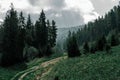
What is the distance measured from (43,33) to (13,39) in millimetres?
17408

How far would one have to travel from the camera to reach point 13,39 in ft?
243

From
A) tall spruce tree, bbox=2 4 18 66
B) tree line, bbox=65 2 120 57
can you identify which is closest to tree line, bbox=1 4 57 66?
tall spruce tree, bbox=2 4 18 66

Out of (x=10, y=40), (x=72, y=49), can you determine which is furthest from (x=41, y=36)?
(x=72, y=49)

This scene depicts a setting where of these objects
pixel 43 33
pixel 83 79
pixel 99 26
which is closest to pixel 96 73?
pixel 83 79

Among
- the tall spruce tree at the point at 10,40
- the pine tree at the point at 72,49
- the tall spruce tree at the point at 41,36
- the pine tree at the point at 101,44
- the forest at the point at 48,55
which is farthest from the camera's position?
the tall spruce tree at the point at 41,36

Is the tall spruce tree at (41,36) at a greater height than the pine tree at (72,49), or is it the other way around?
the tall spruce tree at (41,36)

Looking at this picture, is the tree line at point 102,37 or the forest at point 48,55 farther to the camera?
the tree line at point 102,37

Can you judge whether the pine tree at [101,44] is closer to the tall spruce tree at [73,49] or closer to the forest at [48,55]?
the forest at [48,55]

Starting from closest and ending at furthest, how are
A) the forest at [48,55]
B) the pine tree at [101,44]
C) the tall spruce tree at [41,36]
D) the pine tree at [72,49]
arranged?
the forest at [48,55] < the pine tree at [101,44] < the pine tree at [72,49] < the tall spruce tree at [41,36]

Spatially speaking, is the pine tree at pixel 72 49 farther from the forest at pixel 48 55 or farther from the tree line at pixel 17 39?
the tree line at pixel 17 39

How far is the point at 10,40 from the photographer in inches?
2884

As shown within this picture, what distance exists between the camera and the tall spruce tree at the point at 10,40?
70.9m

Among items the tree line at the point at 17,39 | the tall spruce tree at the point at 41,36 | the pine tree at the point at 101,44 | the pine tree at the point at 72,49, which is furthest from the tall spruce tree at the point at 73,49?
the tall spruce tree at the point at 41,36

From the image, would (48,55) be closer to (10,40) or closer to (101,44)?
(10,40)
